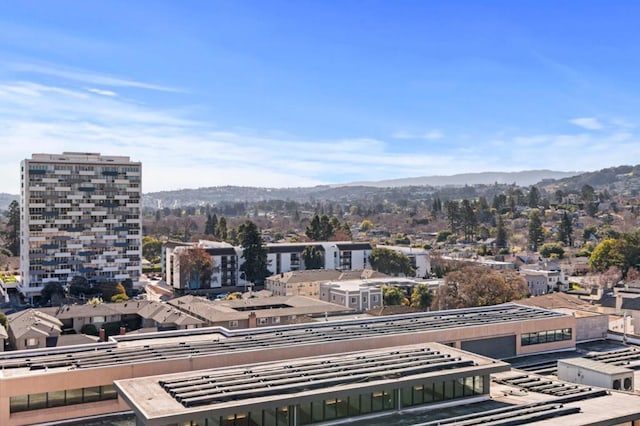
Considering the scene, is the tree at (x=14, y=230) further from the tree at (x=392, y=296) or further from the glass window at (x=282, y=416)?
the glass window at (x=282, y=416)

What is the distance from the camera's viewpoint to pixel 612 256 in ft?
249

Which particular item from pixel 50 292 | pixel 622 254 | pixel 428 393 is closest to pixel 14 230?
pixel 50 292

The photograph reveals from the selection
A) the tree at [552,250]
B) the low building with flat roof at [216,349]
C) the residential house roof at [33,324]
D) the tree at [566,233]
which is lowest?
the residential house roof at [33,324]

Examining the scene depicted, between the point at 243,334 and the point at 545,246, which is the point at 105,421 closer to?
the point at 243,334

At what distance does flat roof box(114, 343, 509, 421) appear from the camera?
17.0m

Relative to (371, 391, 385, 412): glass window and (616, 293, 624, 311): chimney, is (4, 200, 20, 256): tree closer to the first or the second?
(616, 293, 624, 311): chimney

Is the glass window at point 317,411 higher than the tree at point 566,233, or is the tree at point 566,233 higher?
the tree at point 566,233

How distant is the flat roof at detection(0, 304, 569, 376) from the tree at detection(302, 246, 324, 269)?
48.2 meters

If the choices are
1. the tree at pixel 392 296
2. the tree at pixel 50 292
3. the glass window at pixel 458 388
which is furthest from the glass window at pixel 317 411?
the tree at pixel 50 292

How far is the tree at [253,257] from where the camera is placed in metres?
76.6

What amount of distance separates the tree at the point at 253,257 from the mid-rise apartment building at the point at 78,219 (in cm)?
1271

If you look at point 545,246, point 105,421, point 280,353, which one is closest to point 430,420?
point 280,353

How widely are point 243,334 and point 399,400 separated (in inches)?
364

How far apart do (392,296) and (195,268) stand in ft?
86.7
